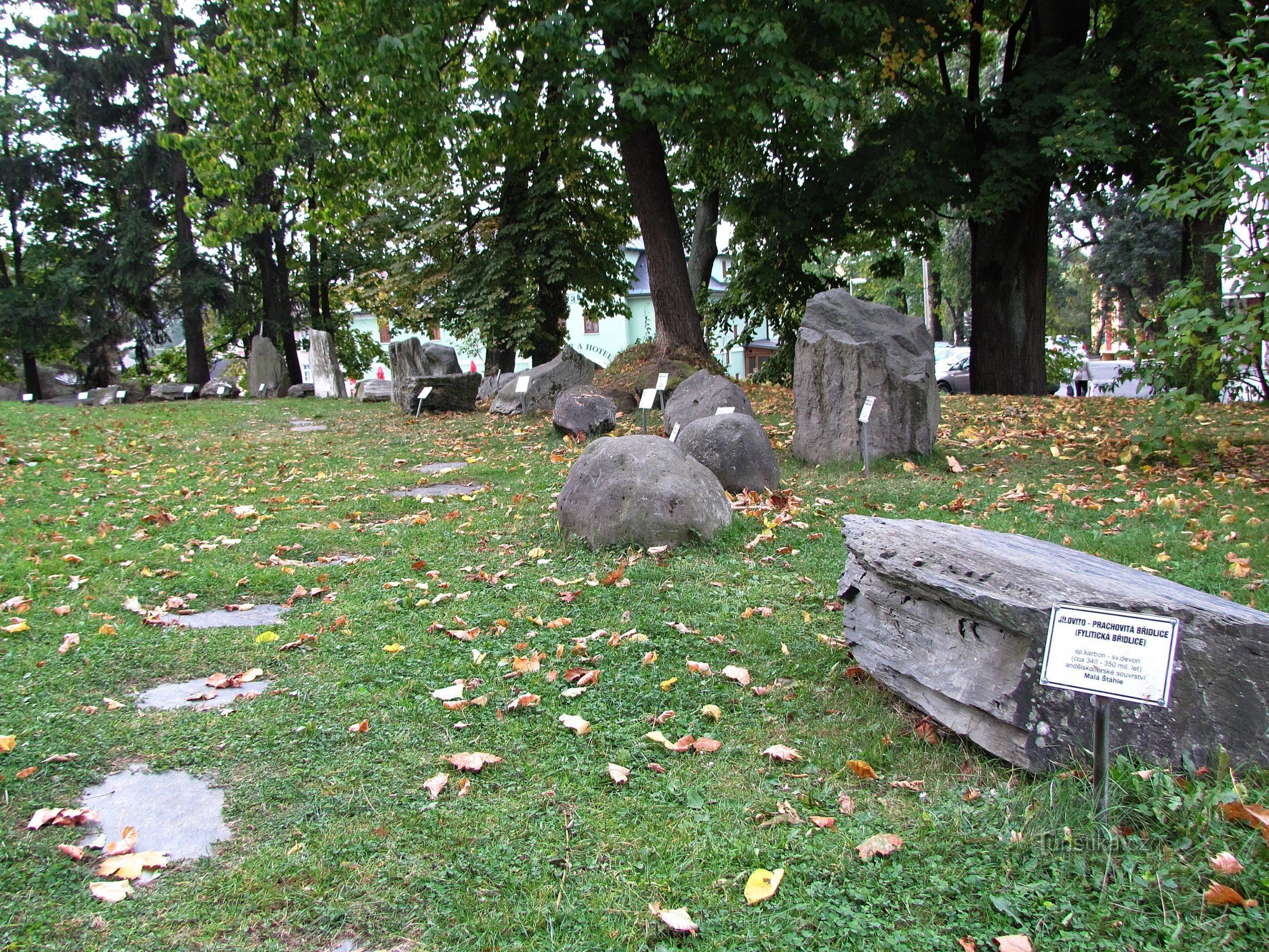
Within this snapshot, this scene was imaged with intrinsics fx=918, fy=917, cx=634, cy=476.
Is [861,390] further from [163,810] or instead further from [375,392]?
[375,392]

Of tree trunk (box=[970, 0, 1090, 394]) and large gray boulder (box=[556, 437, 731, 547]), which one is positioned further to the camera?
tree trunk (box=[970, 0, 1090, 394])

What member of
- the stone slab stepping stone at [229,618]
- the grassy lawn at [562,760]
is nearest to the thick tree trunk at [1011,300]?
the grassy lawn at [562,760]

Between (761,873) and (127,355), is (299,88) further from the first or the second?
(127,355)

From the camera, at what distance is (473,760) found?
3553 millimetres

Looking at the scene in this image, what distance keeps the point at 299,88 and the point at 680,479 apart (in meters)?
11.7

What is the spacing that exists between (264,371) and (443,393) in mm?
11453

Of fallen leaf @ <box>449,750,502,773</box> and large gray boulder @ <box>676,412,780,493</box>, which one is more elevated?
large gray boulder @ <box>676,412,780,493</box>

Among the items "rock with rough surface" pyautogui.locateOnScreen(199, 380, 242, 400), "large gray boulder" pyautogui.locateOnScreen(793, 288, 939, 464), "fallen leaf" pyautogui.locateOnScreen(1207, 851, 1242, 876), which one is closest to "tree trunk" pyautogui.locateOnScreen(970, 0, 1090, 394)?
"large gray boulder" pyautogui.locateOnScreen(793, 288, 939, 464)

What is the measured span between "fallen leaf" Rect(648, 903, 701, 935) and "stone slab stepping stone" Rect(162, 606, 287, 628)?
338 centimetres

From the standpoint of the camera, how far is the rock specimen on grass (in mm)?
12062

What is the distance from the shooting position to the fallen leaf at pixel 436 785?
3.35 m

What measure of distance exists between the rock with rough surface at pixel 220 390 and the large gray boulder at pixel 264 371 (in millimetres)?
716

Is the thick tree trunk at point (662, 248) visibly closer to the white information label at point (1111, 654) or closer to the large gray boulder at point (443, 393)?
the large gray boulder at point (443, 393)

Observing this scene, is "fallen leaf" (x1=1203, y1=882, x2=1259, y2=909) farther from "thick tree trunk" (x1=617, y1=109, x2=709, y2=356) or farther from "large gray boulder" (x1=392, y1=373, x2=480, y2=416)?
"large gray boulder" (x1=392, y1=373, x2=480, y2=416)
